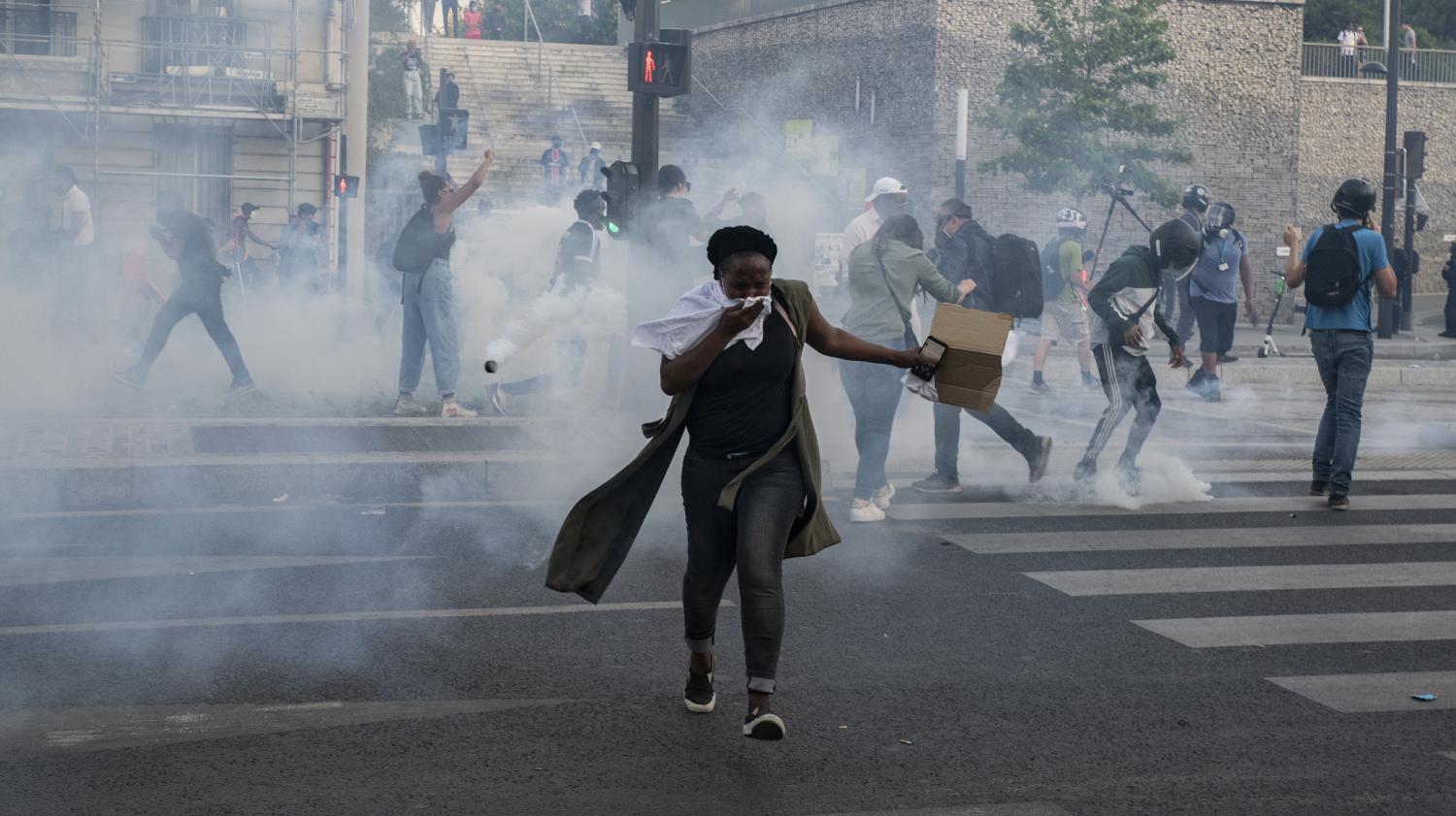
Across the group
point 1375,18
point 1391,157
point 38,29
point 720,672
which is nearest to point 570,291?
point 38,29

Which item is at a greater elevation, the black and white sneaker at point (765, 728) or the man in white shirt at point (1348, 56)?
the man in white shirt at point (1348, 56)

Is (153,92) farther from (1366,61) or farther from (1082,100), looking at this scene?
(1366,61)

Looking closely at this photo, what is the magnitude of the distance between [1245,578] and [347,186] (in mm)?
19634

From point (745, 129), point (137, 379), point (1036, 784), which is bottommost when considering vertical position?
point (1036, 784)

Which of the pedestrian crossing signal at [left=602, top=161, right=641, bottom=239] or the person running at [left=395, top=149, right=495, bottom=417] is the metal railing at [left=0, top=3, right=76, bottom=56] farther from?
the pedestrian crossing signal at [left=602, top=161, right=641, bottom=239]

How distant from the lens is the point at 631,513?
507 centimetres

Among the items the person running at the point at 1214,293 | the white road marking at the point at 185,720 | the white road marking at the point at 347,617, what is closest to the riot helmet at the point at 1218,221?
the person running at the point at 1214,293

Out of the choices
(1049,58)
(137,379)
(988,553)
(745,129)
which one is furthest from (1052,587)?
(745,129)

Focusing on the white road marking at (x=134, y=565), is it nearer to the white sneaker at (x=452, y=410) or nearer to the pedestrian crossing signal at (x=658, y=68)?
the white sneaker at (x=452, y=410)

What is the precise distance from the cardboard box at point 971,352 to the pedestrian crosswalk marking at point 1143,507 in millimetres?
3576

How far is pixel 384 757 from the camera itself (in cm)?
455

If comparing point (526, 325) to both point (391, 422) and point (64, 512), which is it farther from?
point (64, 512)

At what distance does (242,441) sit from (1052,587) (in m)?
5.31

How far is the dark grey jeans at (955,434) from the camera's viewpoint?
936 cm
